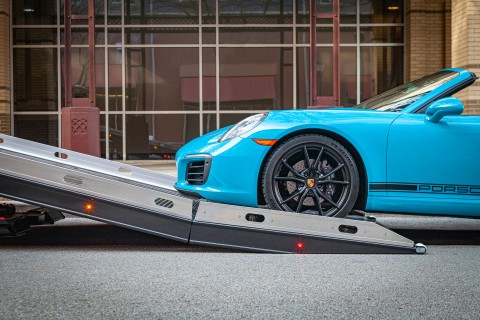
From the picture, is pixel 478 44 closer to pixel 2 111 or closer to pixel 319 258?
pixel 319 258

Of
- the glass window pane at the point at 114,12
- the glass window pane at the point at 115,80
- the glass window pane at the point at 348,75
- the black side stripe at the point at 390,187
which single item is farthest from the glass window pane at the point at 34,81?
the black side stripe at the point at 390,187

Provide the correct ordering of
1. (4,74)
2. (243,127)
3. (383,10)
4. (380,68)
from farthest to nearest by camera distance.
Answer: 1. (380,68)
2. (383,10)
3. (4,74)
4. (243,127)

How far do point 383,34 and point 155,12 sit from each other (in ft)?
19.4

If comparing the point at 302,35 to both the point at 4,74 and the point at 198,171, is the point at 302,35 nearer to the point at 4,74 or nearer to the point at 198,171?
the point at 4,74

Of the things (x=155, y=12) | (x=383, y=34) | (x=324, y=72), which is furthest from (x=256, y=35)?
(x=383, y=34)

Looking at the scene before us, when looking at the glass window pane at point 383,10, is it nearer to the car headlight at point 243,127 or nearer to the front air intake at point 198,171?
the car headlight at point 243,127

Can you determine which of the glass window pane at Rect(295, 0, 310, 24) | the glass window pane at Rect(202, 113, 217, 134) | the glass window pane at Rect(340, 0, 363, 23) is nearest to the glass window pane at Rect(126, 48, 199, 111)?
the glass window pane at Rect(202, 113, 217, 134)

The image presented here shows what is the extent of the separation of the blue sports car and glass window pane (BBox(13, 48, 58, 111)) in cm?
1311

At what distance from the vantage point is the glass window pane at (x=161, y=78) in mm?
17672

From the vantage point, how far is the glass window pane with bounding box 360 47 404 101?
17.9 metres

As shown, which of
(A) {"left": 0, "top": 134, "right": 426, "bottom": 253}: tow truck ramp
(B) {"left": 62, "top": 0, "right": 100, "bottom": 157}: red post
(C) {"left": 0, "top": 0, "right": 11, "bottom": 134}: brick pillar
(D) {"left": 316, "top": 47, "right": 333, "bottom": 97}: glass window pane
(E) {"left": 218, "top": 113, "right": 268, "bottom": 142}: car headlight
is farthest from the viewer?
(D) {"left": 316, "top": 47, "right": 333, "bottom": 97}: glass window pane

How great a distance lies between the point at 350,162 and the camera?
5.46 metres

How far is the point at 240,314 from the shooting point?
3521 millimetres

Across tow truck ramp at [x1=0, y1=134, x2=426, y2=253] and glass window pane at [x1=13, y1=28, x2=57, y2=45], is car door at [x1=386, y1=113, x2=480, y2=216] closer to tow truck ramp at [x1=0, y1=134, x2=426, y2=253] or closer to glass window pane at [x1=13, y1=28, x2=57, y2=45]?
tow truck ramp at [x1=0, y1=134, x2=426, y2=253]
